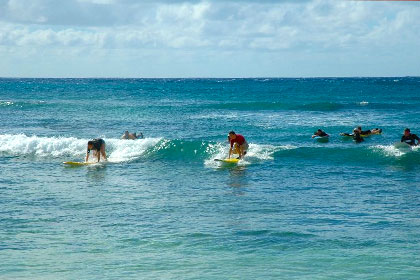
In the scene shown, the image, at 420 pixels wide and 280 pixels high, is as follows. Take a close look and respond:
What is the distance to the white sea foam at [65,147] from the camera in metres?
24.8

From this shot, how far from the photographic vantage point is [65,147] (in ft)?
85.6

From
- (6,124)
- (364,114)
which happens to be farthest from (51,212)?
(364,114)

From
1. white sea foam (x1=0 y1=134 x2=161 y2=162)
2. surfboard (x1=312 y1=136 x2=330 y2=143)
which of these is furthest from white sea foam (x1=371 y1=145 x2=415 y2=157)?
white sea foam (x1=0 y1=134 x2=161 y2=162)

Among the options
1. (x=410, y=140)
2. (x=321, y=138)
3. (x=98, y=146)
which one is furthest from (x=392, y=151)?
(x=98, y=146)

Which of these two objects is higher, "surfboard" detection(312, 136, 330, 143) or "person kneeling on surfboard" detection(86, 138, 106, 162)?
"surfboard" detection(312, 136, 330, 143)

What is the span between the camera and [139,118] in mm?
40969

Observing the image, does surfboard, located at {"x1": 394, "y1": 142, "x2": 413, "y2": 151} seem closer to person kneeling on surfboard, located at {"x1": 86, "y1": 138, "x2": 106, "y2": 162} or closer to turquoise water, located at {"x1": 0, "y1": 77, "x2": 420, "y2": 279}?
turquoise water, located at {"x1": 0, "y1": 77, "x2": 420, "y2": 279}

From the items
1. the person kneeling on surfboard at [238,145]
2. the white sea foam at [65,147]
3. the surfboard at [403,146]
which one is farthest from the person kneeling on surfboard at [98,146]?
the surfboard at [403,146]

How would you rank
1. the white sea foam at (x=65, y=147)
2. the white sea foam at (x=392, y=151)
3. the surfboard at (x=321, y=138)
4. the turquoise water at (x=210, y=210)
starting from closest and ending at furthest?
the turquoise water at (x=210, y=210) < the white sea foam at (x=392, y=151) < the white sea foam at (x=65, y=147) < the surfboard at (x=321, y=138)

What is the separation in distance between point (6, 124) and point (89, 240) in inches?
1031

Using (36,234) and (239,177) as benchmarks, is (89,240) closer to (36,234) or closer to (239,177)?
(36,234)

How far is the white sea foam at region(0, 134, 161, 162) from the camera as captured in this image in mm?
24828

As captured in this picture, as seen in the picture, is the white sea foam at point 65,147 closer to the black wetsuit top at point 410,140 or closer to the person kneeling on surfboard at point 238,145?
the person kneeling on surfboard at point 238,145

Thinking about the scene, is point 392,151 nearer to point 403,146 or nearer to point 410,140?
point 403,146
